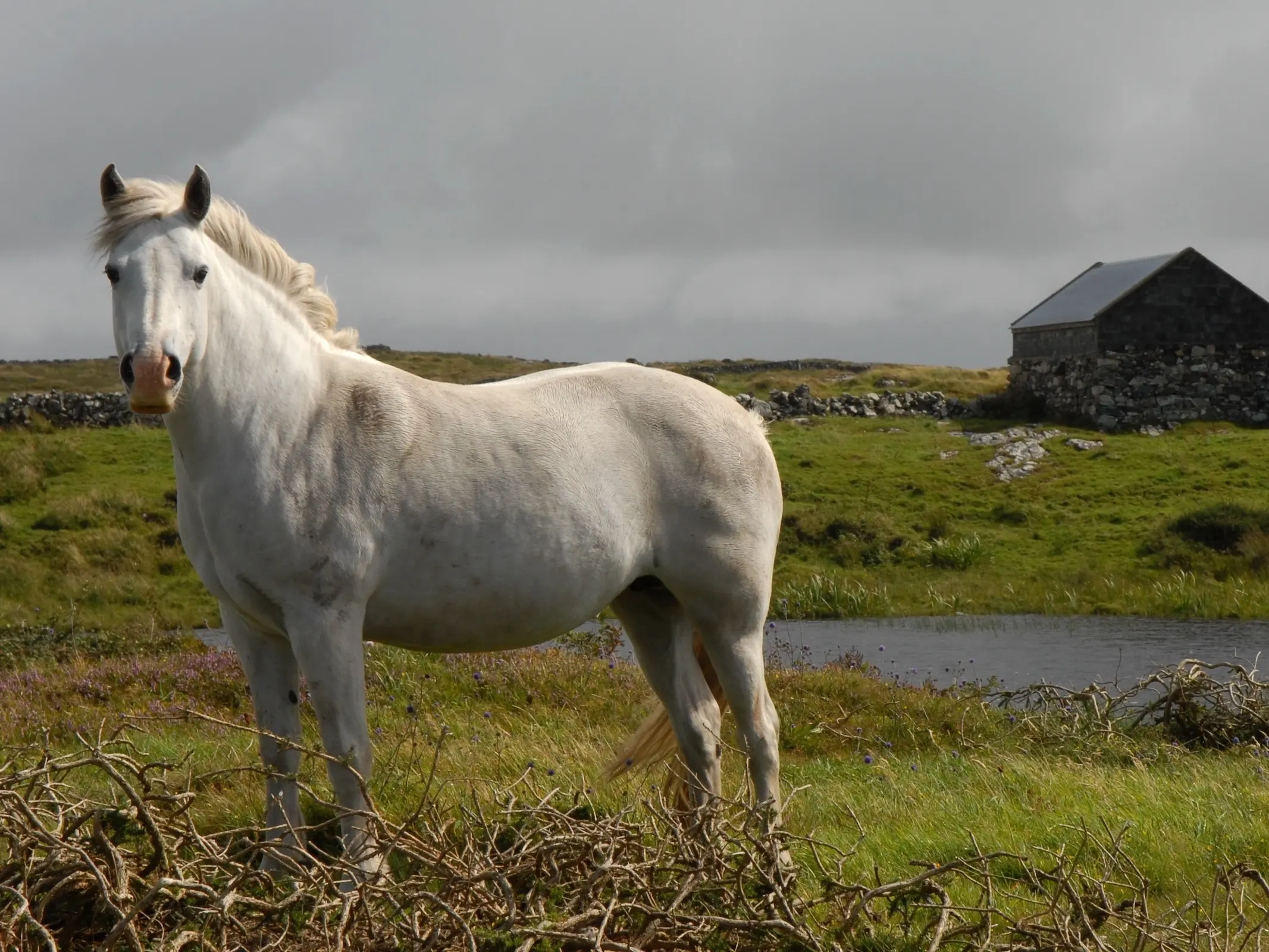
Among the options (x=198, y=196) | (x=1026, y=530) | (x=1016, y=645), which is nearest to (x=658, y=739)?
(x=198, y=196)

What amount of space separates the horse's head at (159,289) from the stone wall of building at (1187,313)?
113 feet

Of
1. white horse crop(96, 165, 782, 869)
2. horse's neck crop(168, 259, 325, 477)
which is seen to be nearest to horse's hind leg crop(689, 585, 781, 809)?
white horse crop(96, 165, 782, 869)

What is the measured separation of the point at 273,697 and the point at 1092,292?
125 feet

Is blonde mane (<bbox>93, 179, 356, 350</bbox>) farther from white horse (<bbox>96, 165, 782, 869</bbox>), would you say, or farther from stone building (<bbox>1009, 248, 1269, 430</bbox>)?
stone building (<bbox>1009, 248, 1269, 430</bbox>)

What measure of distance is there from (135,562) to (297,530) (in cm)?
1657

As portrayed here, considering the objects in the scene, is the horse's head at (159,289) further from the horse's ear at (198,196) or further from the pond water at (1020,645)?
the pond water at (1020,645)

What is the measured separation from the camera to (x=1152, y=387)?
35188mm

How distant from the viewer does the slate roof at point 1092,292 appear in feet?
120

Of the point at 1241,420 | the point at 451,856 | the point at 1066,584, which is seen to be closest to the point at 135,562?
the point at 1066,584

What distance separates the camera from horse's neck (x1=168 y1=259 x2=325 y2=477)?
4.47m

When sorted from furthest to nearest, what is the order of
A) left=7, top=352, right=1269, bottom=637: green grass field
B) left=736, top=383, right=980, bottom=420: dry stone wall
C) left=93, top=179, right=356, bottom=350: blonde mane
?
left=736, top=383, right=980, bottom=420: dry stone wall → left=7, top=352, right=1269, bottom=637: green grass field → left=93, top=179, right=356, bottom=350: blonde mane

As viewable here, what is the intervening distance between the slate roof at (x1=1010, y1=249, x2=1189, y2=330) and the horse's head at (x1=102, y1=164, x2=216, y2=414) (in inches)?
1365

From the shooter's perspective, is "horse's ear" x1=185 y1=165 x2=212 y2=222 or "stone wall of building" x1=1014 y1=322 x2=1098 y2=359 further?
"stone wall of building" x1=1014 y1=322 x2=1098 y2=359

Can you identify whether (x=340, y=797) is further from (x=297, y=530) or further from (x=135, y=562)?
(x=135, y=562)
